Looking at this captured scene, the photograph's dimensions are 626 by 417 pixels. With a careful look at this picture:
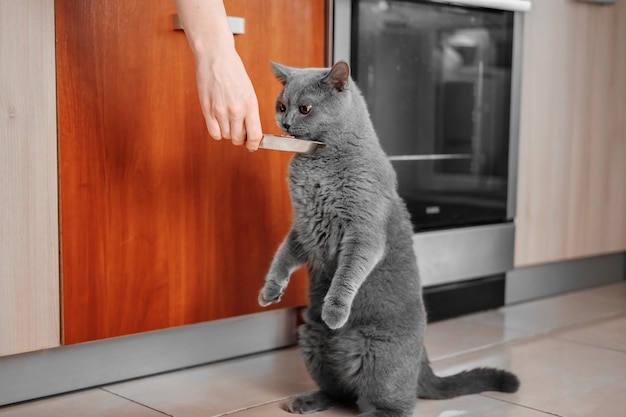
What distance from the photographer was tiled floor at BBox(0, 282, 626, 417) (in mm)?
1623

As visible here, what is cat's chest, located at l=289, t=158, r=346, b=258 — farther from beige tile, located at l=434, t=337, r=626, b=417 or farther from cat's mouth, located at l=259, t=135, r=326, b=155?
beige tile, located at l=434, t=337, r=626, b=417

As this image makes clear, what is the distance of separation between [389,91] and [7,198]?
105 centimetres

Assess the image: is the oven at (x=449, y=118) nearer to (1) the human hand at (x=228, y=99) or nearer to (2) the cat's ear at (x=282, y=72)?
(2) the cat's ear at (x=282, y=72)

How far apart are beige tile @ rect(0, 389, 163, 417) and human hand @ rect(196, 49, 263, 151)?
58 cm

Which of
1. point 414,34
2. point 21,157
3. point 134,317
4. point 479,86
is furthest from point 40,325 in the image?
point 479,86

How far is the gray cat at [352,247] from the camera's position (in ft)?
4.99

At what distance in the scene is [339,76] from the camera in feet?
4.95

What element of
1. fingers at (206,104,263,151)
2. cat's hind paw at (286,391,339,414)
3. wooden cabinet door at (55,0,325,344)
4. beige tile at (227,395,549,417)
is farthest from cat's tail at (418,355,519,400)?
fingers at (206,104,263,151)

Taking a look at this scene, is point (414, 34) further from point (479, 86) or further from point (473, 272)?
point (473, 272)

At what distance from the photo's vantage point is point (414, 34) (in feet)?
7.16

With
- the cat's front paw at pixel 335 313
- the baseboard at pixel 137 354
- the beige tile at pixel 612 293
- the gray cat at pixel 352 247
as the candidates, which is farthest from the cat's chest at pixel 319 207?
the beige tile at pixel 612 293

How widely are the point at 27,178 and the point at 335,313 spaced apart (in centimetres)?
64

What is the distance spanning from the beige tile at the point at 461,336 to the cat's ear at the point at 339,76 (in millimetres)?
789

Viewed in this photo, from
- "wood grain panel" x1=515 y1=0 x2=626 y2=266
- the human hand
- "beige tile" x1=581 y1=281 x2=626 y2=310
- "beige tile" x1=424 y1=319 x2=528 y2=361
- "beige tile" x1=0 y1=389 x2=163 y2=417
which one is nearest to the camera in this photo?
the human hand
